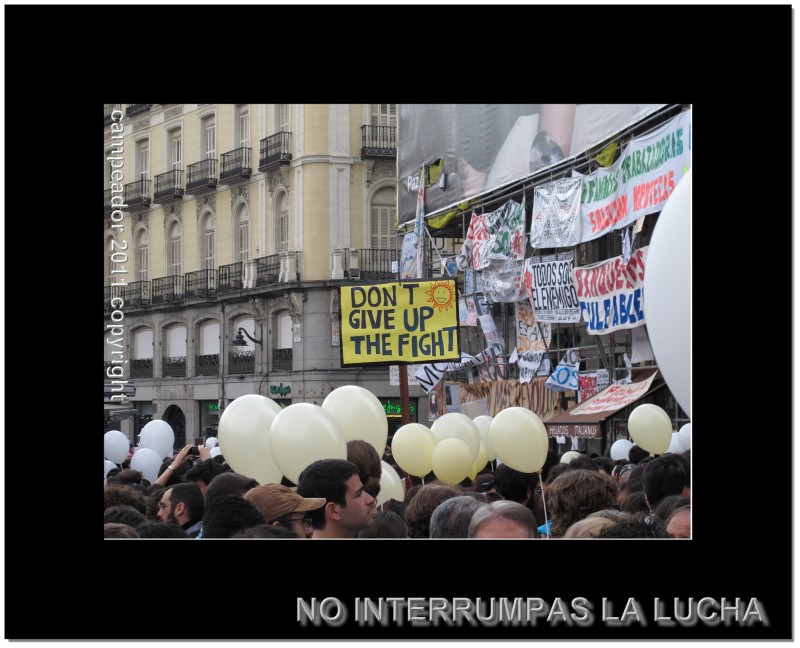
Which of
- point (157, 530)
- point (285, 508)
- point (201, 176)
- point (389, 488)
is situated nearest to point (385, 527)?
point (285, 508)

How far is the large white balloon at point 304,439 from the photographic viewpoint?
22.0ft

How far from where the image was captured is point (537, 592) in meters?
5.62

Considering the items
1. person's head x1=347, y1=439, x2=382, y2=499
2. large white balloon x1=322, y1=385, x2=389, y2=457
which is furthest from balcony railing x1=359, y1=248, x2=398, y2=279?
person's head x1=347, y1=439, x2=382, y2=499

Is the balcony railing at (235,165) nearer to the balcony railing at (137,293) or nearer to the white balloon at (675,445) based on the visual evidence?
the balcony railing at (137,293)

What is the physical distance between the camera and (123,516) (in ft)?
19.9

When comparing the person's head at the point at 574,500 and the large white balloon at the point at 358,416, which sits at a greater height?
the large white balloon at the point at 358,416

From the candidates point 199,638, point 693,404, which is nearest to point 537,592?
point 693,404

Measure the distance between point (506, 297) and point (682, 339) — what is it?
44.6 ft

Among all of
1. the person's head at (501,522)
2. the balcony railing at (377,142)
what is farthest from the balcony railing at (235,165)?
the person's head at (501,522)

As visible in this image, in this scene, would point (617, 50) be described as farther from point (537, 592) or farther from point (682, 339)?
point (537, 592)

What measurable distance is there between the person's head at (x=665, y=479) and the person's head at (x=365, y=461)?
4.76 ft

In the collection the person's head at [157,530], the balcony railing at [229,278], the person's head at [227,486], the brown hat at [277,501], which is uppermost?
the balcony railing at [229,278]

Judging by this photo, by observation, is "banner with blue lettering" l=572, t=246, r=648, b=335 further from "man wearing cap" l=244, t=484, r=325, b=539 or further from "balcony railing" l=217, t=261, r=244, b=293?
"balcony railing" l=217, t=261, r=244, b=293

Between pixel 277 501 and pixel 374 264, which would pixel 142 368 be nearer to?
pixel 374 264
